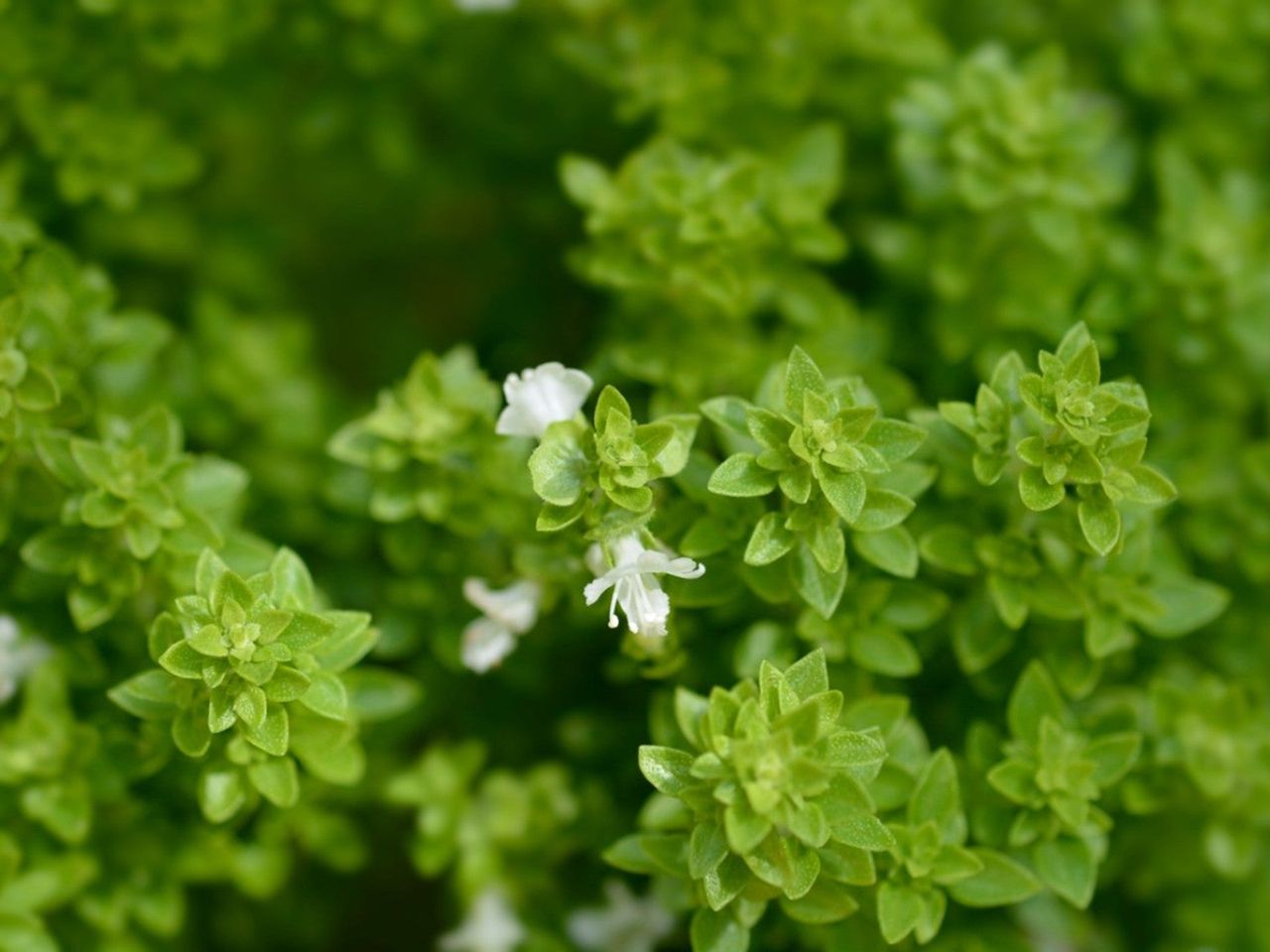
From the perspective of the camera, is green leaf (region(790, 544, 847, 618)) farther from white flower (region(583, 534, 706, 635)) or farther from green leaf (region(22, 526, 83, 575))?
green leaf (region(22, 526, 83, 575))

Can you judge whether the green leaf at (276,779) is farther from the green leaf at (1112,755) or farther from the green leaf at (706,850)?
the green leaf at (1112,755)

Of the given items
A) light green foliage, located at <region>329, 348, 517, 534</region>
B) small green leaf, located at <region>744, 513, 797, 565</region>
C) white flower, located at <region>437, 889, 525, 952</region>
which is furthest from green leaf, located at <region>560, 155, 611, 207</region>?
white flower, located at <region>437, 889, 525, 952</region>

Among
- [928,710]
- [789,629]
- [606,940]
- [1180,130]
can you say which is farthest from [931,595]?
[1180,130]

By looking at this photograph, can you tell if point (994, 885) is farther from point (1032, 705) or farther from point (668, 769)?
point (668, 769)

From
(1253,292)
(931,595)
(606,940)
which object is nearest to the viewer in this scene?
(931,595)

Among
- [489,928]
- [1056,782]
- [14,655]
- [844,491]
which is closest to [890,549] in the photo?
[844,491]

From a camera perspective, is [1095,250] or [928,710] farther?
[1095,250]

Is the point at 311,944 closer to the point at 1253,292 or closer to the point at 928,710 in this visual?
the point at 928,710

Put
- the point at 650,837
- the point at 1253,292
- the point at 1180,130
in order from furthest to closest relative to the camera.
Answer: the point at 1180,130, the point at 1253,292, the point at 650,837
